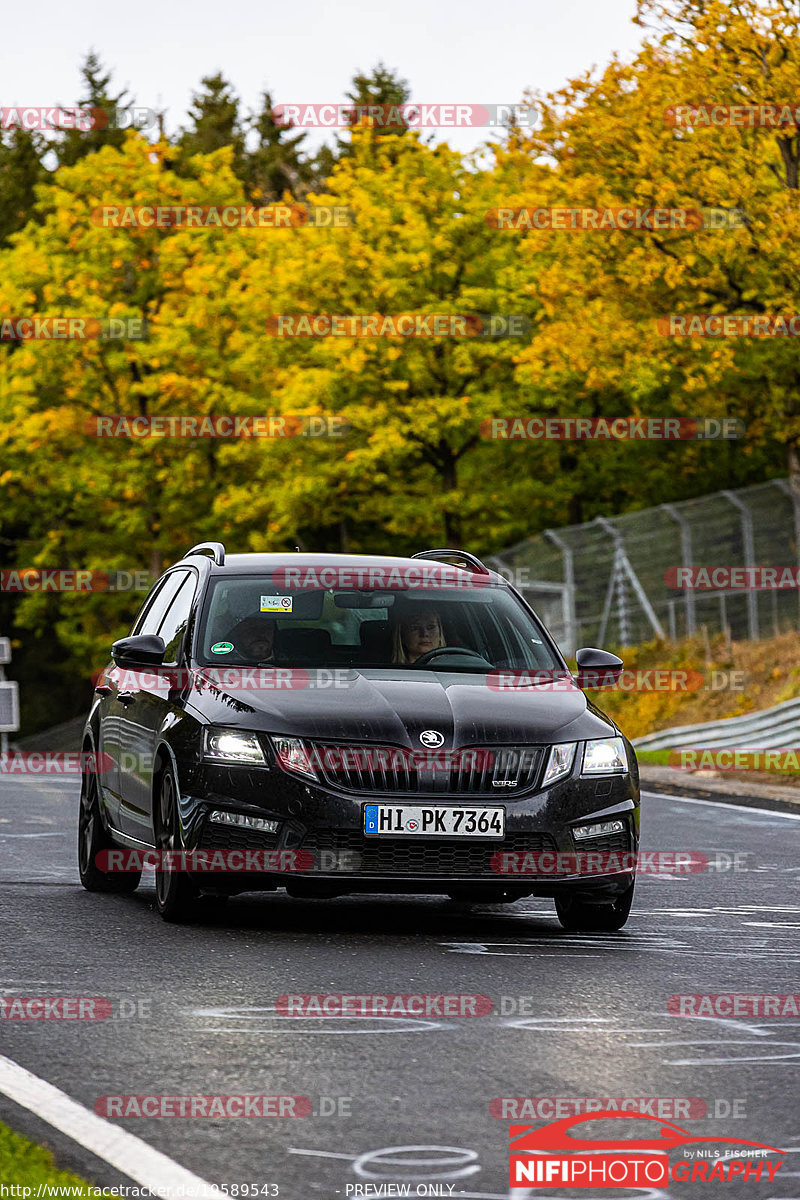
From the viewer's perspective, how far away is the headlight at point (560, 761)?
A: 935cm

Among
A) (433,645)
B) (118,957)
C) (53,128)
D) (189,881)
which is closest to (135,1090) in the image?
(118,957)

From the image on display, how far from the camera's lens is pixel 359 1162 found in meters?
5.23

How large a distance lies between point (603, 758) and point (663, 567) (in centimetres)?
2772

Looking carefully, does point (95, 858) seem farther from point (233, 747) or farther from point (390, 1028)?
point (390, 1028)

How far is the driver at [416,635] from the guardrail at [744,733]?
16218 millimetres

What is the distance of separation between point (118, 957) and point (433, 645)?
8.42 feet

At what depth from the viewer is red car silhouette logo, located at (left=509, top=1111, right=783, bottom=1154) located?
5371 mm

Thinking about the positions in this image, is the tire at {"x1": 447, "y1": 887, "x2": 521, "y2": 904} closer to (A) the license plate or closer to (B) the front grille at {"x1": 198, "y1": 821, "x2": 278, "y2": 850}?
(A) the license plate

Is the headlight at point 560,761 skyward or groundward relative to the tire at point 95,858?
skyward

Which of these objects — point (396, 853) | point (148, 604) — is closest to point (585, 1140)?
point (396, 853)

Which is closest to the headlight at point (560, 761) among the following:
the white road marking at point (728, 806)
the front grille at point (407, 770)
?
the front grille at point (407, 770)

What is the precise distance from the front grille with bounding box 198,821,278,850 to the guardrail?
58.2ft

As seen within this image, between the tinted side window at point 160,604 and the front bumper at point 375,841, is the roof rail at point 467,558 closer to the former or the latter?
the tinted side window at point 160,604

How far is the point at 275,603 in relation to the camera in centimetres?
1055
